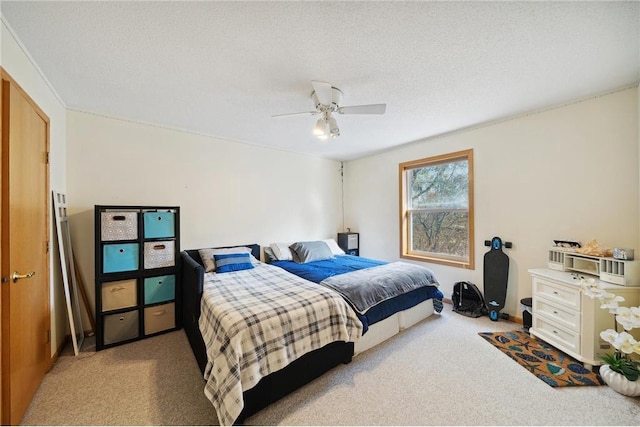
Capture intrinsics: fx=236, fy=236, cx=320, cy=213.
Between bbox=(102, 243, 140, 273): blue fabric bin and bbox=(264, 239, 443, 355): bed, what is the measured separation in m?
1.69

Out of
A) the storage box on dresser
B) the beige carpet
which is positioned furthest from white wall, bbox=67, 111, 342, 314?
the beige carpet

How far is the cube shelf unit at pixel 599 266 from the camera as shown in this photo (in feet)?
6.53

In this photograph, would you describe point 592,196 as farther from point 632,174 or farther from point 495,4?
point 495,4

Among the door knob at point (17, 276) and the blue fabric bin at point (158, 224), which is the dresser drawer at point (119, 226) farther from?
the door knob at point (17, 276)

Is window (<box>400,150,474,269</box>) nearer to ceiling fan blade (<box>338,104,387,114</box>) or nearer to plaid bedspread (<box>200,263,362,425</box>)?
ceiling fan blade (<box>338,104,387,114</box>)

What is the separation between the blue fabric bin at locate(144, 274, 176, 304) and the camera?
256 cm

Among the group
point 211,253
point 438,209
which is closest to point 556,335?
point 438,209

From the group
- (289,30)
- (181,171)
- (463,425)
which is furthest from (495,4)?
(181,171)

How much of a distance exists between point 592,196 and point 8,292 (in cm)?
473

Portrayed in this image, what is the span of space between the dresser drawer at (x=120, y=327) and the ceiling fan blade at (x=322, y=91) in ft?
9.40

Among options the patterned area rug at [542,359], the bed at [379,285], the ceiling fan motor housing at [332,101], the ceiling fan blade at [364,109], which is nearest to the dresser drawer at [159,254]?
the bed at [379,285]

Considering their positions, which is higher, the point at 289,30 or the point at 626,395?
the point at 289,30

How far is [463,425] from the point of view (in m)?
1.49

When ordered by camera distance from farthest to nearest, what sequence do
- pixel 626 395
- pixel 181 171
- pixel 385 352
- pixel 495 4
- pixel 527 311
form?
pixel 181 171
pixel 527 311
pixel 385 352
pixel 626 395
pixel 495 4
